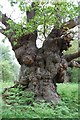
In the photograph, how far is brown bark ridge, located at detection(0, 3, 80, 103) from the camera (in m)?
3.13

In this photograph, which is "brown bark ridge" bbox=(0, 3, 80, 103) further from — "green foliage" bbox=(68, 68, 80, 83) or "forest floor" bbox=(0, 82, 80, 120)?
"green foliage" bbox=(68, 68, 80, 83)

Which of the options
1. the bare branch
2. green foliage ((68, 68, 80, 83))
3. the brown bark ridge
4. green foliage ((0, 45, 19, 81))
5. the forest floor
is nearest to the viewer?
the forest floor

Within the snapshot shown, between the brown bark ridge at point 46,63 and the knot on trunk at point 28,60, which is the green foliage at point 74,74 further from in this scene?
the knot on trunk at point 28,60

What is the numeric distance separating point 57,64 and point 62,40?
32 centimetres

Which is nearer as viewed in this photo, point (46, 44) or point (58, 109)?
point (58, 109)

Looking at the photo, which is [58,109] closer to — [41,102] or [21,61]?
[41,102]

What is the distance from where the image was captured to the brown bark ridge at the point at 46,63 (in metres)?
3.13

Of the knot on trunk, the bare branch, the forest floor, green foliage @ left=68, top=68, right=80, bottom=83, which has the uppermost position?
the bare branch

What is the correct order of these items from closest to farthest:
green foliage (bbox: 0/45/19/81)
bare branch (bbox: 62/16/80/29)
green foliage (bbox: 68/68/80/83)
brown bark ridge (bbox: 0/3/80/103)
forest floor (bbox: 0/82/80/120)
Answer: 1. forest floor (bbox: 0/82/80/120)
2. bare branch (bbox: 62/16/80/29)
3. brown bark ridge (bbox: 0/3/80/103)
4. green foliage (bbox: 0/45/19/81)
5. green foliage (bbox: 68/68/80/83)

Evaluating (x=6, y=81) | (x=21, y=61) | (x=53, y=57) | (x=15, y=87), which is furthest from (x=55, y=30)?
(x=6, y=81)

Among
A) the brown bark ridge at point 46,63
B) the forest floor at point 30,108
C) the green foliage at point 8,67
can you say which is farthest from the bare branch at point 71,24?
the green foliage at point 8,67

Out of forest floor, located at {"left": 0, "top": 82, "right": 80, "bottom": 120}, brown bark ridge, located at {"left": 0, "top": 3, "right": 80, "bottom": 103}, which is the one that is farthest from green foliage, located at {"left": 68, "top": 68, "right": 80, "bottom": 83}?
brown bark ridge, located at {"left": 0, "top": 3, "right": 80, "bottom": 103}

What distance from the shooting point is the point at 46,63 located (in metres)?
3.22

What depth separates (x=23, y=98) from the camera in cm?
308
